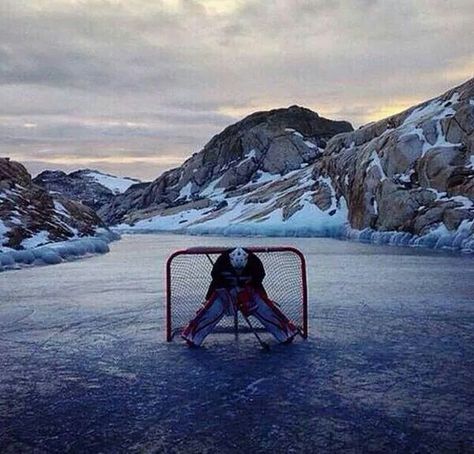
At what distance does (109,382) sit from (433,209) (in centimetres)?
4997

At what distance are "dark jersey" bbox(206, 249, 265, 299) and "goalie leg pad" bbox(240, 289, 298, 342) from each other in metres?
0.22

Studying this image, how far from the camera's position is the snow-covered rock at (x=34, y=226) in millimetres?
34600

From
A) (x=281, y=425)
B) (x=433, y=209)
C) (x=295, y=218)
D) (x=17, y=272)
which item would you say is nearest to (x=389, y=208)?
(x=433, y=209)

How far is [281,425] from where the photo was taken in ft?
23.4

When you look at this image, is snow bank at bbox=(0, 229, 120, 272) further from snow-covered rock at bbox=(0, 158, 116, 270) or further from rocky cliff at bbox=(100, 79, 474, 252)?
rocky cliff at bbox=(100, 79, 474, 252)

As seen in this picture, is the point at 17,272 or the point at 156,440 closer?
the point at 156,440

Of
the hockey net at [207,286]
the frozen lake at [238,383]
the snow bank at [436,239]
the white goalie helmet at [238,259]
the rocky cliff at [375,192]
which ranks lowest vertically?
the frozen lake at [238,383]

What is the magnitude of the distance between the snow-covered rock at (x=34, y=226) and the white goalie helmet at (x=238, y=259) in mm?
21010

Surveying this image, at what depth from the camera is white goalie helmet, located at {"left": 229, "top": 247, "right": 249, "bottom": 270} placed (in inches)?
478

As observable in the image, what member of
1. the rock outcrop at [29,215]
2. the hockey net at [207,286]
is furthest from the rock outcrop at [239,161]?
the hockey net at [207,286]

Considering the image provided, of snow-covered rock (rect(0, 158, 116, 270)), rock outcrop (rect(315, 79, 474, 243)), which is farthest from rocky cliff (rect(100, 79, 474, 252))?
snow-covered rock (rect(0, 158, 116, 270))

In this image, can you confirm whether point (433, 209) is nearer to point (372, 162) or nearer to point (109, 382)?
point (372, 162)

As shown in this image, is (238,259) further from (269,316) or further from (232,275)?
(269,316)

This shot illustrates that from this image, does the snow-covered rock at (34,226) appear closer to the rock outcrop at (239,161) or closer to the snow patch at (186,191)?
the rock outcrop at (239,161)
